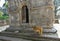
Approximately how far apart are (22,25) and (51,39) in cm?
394

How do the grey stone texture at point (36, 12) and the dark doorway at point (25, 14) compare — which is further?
the dark doorway at point (25, 14)

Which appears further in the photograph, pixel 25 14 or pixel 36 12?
pixel 25 14

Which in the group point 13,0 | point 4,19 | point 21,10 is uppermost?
point 13,0

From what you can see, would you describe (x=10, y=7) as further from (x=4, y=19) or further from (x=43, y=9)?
(x=4, y=19)

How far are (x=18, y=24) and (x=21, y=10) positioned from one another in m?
1.06

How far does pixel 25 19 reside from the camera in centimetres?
1149

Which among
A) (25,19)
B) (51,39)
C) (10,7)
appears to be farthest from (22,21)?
(51,39)

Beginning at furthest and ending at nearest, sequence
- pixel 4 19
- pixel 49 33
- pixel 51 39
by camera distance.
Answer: pixel 4 19 < pixel 49 33 < pixel 51 39

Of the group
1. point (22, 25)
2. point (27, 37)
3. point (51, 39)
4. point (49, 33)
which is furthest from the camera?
point (22, 25)

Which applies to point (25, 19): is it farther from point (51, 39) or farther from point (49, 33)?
point (51, 39)

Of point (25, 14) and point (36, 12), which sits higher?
point (36, 12)

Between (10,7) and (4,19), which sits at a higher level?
(10,7)

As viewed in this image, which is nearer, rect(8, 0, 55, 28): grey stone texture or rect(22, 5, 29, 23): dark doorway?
rect(8, 0, 55, 28): grey stone texture

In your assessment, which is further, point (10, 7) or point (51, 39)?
point (10, 7)
